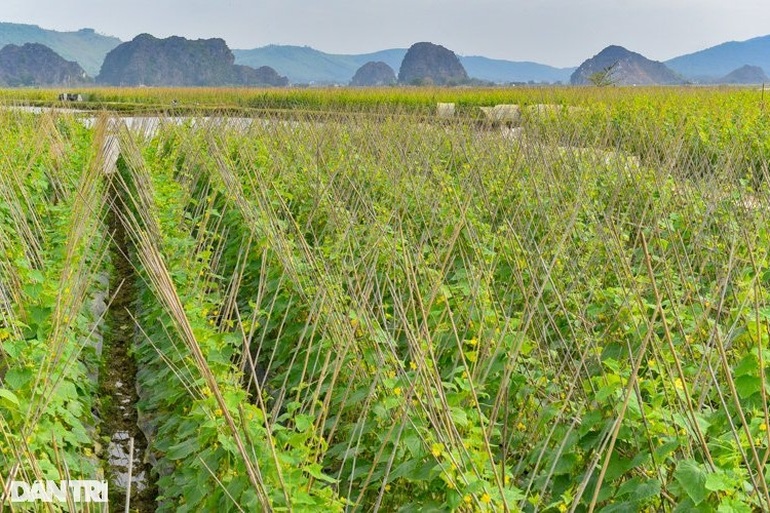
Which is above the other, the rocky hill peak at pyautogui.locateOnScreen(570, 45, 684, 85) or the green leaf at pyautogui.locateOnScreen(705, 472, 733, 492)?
the rocky hill peak at pyautogui.locateOnScreen(570, 45, 684, 85)

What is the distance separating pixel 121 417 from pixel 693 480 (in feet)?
9.88

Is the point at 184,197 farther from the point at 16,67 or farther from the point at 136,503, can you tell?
the point at 16,67

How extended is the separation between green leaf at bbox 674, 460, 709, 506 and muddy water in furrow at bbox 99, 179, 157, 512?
5.37 feet

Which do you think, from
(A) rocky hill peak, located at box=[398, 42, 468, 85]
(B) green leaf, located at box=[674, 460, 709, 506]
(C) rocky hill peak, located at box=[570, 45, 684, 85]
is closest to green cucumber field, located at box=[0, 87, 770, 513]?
(B) green leaf, located at box=[674, 460, 709, 506]

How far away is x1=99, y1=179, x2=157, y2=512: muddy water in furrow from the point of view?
3.42 meters

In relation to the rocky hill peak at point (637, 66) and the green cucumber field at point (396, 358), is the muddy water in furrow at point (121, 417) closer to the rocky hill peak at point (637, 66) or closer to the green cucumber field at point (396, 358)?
the green cucumber field at point (396, 358)

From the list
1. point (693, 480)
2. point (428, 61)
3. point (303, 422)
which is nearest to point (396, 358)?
point (303, 422)

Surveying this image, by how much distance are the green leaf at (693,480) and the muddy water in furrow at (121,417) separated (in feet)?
5.37

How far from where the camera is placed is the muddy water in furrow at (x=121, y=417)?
3.42 m

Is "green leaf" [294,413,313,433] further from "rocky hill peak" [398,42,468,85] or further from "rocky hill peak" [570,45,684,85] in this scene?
"rocky hill peak" [570,45,684,85]

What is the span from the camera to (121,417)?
13.4 feet

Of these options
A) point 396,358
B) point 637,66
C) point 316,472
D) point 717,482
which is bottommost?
point 316,472

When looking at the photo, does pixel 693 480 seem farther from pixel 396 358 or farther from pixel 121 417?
pixel 121 417

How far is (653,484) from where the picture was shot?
6.80 ft
